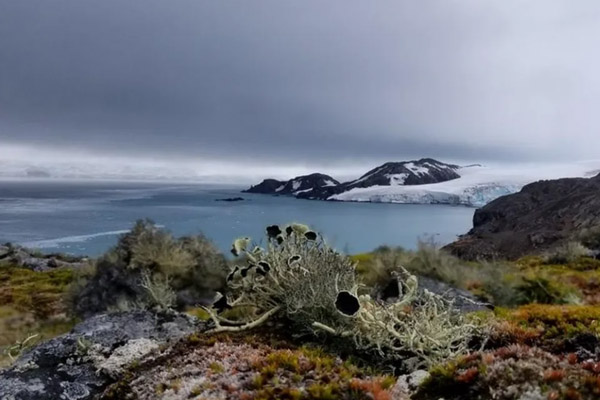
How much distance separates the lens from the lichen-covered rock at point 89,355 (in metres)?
5.62

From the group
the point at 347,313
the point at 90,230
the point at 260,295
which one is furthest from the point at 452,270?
the point at 90,230

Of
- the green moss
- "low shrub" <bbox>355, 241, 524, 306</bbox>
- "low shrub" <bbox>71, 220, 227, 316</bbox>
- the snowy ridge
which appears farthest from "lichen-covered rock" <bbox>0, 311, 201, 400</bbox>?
the snowy ridge

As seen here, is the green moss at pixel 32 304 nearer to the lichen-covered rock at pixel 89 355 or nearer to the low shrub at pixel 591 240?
the lichen-covered rock at pixel 89 355

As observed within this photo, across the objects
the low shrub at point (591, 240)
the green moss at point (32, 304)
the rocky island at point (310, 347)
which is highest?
the rocky island at point (310, 347)

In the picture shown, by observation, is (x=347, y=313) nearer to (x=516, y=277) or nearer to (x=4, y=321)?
(x=516, y=277)

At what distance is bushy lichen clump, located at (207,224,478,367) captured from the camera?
213 inches

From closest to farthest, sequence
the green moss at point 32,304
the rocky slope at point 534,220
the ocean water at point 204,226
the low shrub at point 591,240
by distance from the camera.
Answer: the green moss at point 32,304, the low shrub at point 591,240, the rocky slope at point 534,220, the ocean water at point 204,226

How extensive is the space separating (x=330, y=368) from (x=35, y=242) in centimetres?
8096

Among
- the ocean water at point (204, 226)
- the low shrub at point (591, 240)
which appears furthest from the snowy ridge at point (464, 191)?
the low shrub at point (591, 240)

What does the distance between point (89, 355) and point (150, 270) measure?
Answer: 30.7ft

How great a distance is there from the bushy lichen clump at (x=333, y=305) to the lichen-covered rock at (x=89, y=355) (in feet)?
3.78

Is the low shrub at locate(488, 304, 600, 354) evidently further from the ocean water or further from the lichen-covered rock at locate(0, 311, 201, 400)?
the ocean water

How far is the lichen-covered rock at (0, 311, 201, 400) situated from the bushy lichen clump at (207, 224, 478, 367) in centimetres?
115

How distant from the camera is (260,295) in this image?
23.8 ft
